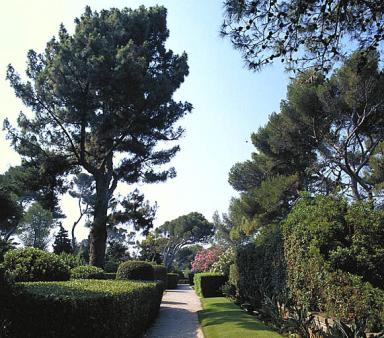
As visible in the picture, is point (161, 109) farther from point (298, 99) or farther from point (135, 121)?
point (298, 99)

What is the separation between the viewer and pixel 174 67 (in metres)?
22.3

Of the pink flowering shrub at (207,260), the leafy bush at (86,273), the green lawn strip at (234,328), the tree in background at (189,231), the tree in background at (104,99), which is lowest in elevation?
the green lawn strip at (234,328)

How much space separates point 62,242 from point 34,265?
23837 millimetres

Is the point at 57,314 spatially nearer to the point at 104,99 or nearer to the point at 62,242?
the point at 104,99

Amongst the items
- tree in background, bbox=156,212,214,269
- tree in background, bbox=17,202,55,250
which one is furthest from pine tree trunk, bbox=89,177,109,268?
tree in background, bbox=156,212,214,269

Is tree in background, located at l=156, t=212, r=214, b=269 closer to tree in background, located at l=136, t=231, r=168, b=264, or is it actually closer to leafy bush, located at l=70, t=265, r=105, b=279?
tree in background, located at l=136, t=231, r=168, b=264

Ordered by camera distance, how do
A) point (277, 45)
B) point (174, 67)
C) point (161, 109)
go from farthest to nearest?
1. point (174, 67)
2. point (161, 109)
3. point (277, 45)

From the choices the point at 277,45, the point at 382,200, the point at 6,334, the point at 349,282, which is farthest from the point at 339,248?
the point at 382,200

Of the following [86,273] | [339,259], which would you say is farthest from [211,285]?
[339,259]

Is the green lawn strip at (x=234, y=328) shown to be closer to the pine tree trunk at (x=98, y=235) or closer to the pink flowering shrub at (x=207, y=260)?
the pine tree trunk at (x=98, y=235)

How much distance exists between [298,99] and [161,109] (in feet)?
22.5

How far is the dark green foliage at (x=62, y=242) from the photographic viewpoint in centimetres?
3170

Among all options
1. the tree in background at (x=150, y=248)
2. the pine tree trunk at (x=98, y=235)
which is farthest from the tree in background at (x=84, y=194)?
the pine tree trunk at (x=98, y=235)

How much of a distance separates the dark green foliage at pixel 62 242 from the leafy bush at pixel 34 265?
855 inches
